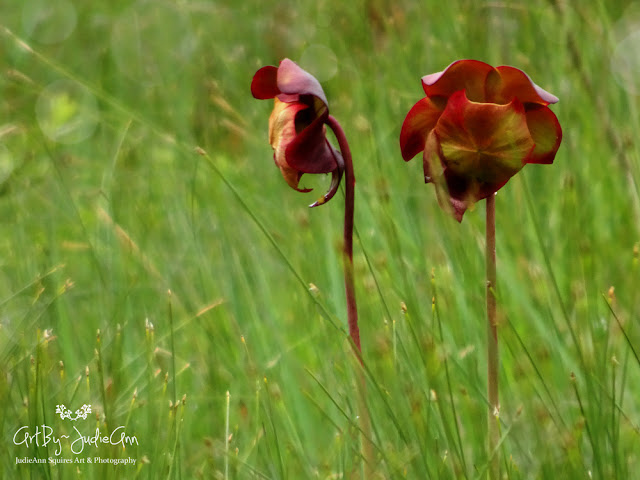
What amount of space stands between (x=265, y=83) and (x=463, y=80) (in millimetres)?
210

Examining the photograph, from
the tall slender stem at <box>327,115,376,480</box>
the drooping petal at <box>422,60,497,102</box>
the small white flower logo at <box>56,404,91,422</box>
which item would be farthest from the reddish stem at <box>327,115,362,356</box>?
the small white flower logo at <box>56,404,91,422</box>

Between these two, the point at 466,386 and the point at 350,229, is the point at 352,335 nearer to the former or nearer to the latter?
the point at 350,229

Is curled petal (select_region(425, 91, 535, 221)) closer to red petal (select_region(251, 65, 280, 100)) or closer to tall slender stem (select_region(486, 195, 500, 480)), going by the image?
tall slender stem (select_region(486, 195, 500, 480))

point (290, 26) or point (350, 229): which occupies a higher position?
point (290, 26)

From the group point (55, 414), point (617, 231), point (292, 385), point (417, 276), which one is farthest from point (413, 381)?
point (617, 231)

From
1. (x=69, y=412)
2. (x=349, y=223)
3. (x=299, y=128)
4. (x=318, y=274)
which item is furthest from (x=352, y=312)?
(x=318, y=274)

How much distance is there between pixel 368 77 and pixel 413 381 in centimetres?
165

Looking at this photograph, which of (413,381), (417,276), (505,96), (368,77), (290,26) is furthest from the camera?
(290,26)

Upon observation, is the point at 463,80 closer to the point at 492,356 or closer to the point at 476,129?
the point at 476,129

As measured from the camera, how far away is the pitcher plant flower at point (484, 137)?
85 cm

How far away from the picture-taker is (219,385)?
1.37m

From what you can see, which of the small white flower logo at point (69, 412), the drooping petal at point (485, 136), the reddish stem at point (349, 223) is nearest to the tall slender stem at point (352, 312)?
the reddish stem at point (349, 223)

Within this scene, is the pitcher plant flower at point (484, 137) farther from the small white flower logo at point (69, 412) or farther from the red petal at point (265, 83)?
the small white flower logo at point (69, 412)

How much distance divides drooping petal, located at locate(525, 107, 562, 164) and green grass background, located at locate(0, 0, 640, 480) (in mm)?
105
